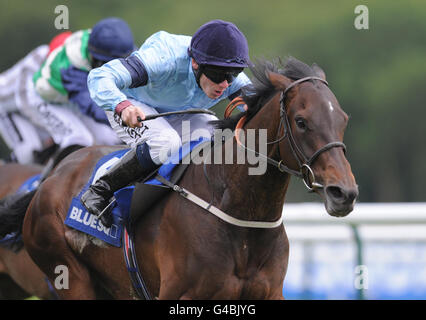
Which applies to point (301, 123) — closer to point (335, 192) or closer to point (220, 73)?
point (335, 192)

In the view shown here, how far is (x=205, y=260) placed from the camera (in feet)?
11.5

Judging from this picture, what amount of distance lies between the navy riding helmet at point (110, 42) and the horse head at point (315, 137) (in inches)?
95.8

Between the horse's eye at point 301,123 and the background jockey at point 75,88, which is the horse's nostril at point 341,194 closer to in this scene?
the horse's eye at point 301,123

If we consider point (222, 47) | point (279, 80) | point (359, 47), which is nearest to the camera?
point (279, 80)

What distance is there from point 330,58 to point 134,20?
4544mm

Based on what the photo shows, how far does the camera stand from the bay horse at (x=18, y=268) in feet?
17.5

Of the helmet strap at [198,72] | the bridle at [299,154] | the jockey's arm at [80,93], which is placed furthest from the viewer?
the jockey's arm at [80,93]

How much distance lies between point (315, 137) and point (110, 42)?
281cm

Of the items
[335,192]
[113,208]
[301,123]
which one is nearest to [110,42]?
[113,208]

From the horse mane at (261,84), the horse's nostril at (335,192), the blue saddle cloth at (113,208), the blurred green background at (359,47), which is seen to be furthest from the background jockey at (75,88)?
the blurred green background at (359,47)

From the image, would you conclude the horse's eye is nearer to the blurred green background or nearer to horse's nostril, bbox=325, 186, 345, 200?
horse's nostril, bbox=325, 186, 345, 200

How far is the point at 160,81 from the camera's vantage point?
3.94 metres

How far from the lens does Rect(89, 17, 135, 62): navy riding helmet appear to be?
5.68m
